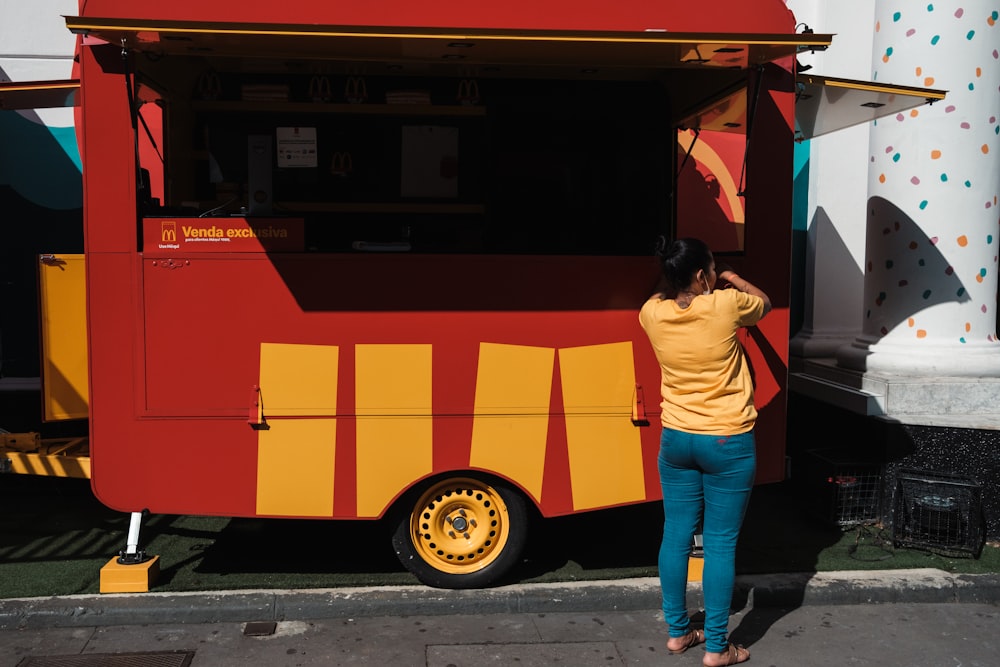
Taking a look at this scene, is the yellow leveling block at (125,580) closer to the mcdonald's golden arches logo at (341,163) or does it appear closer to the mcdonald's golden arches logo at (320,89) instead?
the mcdonald's golden arches logo at (341,163)

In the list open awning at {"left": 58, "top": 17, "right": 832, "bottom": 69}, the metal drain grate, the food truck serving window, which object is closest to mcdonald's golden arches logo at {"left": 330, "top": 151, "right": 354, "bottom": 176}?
the food truck serving window

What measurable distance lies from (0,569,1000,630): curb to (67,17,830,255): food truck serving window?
1.87 meters

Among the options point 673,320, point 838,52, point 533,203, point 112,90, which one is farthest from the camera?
point 838,52

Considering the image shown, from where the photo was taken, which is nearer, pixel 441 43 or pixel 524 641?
pixel 441 43

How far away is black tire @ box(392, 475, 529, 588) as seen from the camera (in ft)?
16.0

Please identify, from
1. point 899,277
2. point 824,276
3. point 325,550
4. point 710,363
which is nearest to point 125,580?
point 325,550

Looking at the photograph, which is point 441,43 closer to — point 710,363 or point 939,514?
point 710,363

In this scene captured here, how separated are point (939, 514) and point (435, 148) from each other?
153 inches

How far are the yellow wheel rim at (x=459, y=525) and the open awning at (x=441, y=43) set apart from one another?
226 centimetres

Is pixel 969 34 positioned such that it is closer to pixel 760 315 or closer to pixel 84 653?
pixel 760 315

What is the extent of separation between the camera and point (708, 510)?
406cm

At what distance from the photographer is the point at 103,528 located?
19.3ft

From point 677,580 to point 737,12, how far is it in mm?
2841

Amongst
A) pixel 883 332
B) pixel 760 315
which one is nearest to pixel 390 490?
pixel 760 315
